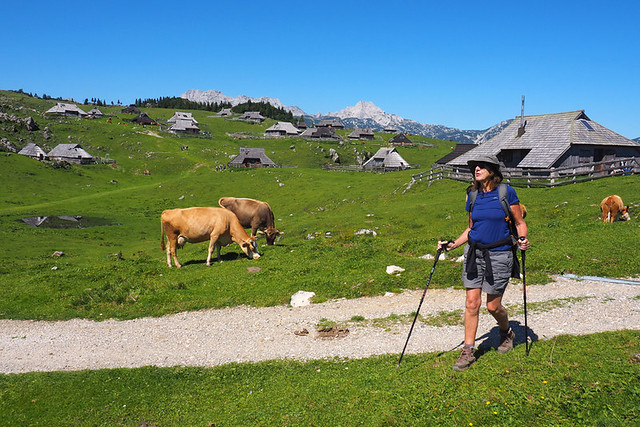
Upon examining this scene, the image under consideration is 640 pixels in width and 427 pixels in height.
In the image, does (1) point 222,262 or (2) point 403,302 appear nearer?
(2) point 403,302

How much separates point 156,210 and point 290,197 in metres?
16.9

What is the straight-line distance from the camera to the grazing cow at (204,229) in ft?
67.9

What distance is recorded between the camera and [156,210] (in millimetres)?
51406

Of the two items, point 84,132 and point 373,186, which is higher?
point 84,132

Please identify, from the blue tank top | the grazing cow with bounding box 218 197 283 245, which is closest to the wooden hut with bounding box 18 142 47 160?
the grazing cow with bounding box 218 197 283 245

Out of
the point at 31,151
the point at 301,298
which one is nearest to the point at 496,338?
the point at 301,298

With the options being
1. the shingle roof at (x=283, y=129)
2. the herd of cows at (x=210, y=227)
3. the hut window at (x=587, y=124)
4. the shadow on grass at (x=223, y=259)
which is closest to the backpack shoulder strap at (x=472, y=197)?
the herd of cows at (x=210, y=227)

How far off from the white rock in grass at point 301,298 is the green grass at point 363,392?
14.8ft

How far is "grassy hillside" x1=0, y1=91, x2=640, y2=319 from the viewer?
613 inches

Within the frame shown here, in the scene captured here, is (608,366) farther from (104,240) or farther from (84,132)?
(84,132)

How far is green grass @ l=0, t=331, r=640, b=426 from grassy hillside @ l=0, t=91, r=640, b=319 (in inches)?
209

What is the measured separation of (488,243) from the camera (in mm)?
7598

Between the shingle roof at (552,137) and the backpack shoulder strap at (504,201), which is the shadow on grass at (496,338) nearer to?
the backpack shoulder strap at (504,201)

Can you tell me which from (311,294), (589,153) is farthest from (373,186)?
(311,294)
